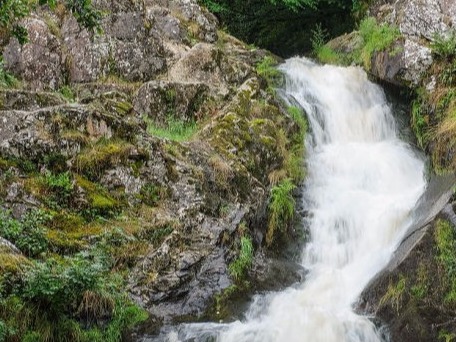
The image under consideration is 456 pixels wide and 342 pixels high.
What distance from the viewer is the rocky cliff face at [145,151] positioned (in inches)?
264

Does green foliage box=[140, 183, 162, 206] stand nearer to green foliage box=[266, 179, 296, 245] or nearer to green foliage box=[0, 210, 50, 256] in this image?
green foliage box=[0, 210, 50, 256]

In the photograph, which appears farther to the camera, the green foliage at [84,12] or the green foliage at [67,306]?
the green foliage at [67,306]

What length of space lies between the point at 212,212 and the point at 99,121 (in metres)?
2.18

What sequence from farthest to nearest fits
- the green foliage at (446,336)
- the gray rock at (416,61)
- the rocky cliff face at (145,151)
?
1. the gray rock at (416,61)
2. the rocky cliff face at (145,151)
3. the green foliage at (446,336)

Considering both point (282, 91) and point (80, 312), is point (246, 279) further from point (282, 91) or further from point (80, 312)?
point (282, 91)

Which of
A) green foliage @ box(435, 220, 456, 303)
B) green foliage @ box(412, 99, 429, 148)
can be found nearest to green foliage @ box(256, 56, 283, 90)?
green foliage @ box(412, 99, 429, 148)

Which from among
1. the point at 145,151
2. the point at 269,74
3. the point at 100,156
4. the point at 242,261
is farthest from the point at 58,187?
the point at 269,74

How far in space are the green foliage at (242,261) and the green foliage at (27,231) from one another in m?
2.49

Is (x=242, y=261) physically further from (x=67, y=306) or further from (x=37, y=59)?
(x=37, y=59)

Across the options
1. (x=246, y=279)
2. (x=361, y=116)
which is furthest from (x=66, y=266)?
(x=361, y=116)

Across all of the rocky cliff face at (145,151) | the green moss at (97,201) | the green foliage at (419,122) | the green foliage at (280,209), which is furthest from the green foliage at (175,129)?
the green foliage at (419,122)

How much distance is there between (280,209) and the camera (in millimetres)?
8211

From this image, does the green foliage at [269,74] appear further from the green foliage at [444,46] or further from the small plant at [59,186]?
the small plant at [59,186]

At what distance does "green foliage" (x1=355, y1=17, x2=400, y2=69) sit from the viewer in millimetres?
11727
